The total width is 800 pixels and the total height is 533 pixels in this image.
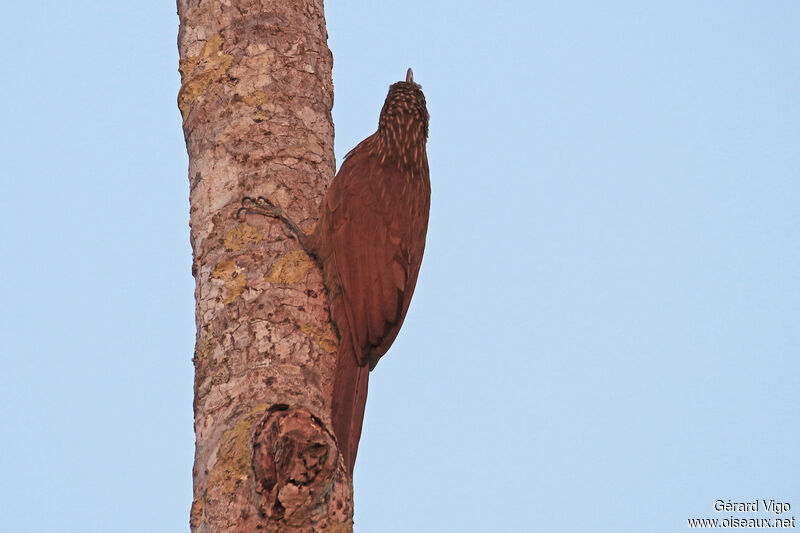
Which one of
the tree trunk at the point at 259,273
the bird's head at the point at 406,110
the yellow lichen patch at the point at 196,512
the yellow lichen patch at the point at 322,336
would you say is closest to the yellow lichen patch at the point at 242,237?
the tree trunk at the point at 259,273

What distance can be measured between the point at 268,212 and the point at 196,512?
0.99 m

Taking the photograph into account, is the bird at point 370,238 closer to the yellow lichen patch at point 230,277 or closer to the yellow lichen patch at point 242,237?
the yellow lichen patch at point 242,237

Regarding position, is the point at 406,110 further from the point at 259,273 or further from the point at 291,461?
the point at 291,461

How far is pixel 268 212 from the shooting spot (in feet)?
10.0

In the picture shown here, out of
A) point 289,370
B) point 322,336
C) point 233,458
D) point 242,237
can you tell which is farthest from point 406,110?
point 233,458

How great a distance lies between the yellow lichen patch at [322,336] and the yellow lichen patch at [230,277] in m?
0.22

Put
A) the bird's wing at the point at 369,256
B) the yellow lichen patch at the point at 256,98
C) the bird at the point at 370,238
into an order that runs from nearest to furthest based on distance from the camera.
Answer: the bird at the point at 370,238 < the yellow lichen patch at the point at 256,98 < the bird's wing at the point at 369,256

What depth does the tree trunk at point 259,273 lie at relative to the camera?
87.9 inches

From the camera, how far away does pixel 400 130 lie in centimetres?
425

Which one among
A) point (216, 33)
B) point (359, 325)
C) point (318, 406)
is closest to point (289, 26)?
point (216, 33)

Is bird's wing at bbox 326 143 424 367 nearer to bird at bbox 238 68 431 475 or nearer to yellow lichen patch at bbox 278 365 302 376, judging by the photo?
bird at bbox 238 68 431 475

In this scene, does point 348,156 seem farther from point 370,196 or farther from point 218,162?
point 218,162

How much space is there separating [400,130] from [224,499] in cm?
224

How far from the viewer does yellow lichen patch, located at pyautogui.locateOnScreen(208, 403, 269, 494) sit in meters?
2.45
